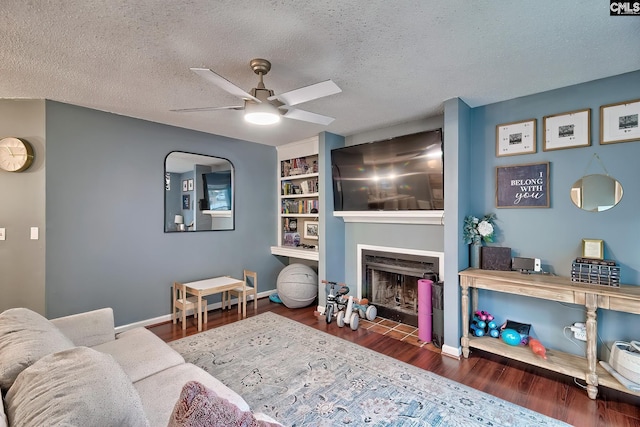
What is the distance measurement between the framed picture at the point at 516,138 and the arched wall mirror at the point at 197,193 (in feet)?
11.2

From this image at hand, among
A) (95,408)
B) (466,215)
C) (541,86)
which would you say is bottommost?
(95,408)

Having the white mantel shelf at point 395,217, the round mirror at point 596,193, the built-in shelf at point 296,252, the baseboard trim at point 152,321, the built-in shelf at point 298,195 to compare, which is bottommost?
the baseboard trim at point 152,321

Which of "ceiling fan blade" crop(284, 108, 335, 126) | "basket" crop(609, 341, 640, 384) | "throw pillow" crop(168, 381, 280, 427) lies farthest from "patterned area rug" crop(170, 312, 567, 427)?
"ceiling fan blade" crop(284, 108, 335, 126)

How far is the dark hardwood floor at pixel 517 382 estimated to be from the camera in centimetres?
200

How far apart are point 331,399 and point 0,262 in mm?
3346

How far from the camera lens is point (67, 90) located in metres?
2.60

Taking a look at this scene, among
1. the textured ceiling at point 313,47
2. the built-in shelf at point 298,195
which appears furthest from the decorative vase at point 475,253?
the built-in shelf at point 298,195

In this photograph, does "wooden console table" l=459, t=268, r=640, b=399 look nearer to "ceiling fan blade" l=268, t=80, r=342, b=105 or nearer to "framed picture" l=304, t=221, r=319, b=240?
"ceiling fan blade" l=268, t=80, r=342, b=105

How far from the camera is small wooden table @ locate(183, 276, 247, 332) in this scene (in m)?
3.45

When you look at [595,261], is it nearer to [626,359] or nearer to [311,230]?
[626,359]

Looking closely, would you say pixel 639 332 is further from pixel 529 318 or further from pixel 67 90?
pixel 67 90

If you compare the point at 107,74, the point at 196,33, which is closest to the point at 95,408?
the point at 196,33

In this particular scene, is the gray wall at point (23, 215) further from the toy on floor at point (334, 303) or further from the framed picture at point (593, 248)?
the framed picture at point (593, 248)

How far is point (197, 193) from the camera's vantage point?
403 centimetres
